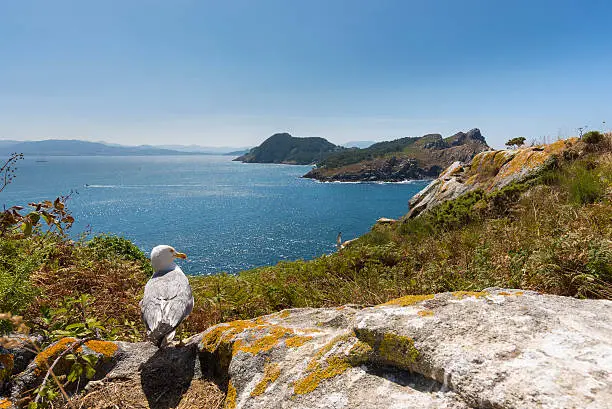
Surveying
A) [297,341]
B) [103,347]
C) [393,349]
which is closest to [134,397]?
[103,347]

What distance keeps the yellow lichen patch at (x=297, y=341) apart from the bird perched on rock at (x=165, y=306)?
1.15 m

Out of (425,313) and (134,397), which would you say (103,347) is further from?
(425,313)

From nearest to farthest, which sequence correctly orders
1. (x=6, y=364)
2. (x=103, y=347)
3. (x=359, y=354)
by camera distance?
(x=359, y=354) → (x=6, y=364) → (x=103, y=347)

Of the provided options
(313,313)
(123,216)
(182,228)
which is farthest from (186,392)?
(123,216)

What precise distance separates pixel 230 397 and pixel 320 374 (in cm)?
77

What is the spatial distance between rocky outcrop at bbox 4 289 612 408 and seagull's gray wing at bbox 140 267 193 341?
340 mm

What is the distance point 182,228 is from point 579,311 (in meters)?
60.6

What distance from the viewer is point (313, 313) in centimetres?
351

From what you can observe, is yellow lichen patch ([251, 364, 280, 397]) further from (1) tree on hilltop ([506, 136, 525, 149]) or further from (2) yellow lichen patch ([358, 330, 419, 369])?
(1) tree on hilltop ([506, 136, 525, 149])

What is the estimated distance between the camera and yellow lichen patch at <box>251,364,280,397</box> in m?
2.25

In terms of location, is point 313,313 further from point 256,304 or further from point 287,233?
point 287,233

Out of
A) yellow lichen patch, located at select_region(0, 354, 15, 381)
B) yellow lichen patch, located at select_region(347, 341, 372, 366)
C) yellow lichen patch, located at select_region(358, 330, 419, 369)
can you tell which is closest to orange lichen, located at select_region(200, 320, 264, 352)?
yellow lichen patch, located at select_region(347, 341, 372, 366)

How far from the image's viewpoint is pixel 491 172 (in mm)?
16484

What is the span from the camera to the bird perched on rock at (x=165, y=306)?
283 centimetres
